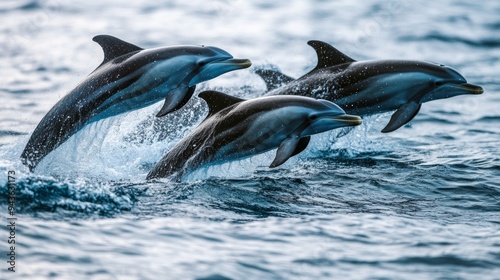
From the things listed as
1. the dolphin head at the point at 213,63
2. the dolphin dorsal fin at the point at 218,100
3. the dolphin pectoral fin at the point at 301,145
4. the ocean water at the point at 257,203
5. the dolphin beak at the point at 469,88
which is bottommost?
the ocean water at the point at 257,203

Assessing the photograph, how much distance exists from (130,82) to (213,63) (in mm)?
978

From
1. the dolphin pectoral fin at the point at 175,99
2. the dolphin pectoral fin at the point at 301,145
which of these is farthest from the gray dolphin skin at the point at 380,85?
the dolphin pectoral fin at the point at 175,99

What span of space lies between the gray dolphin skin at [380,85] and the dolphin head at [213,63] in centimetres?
130

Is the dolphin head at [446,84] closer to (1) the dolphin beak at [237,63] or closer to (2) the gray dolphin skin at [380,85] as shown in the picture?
(2) the gray dolphin skin at [380,85]

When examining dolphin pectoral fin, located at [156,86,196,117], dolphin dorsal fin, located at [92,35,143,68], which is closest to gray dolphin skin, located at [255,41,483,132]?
dolphin pectoral fin, located at [156,86,196,117]

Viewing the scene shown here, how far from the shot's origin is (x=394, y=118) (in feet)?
37.8

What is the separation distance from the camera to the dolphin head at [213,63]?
1045cm

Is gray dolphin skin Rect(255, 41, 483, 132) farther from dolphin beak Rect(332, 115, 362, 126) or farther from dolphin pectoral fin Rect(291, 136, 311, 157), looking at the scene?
dolphin beak Rect(332, 115, 362, 126)

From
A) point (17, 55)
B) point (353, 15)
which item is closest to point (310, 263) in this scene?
point (17, 55)

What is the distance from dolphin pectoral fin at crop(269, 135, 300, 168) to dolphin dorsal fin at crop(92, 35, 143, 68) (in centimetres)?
217

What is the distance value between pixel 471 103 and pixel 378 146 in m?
5.34

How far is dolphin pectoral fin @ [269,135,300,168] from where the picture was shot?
9.95m

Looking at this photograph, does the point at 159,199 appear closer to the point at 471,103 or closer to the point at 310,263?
the point at 310,263

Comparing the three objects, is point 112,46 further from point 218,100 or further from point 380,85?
point 380,85
